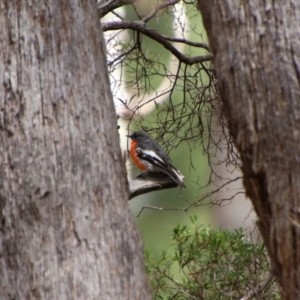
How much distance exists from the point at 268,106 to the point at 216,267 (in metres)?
2.90

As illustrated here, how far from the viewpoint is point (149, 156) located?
804 centimetres

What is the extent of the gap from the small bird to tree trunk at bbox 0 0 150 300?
9.22ft

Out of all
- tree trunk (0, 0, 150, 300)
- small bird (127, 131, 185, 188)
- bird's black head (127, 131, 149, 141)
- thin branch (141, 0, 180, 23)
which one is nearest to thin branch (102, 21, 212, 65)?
thin branch (141, 0, 180, 23)

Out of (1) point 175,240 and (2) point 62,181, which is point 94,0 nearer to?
(2) point 62,181

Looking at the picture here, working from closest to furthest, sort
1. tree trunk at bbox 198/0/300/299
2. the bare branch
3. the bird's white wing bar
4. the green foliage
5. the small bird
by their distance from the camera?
tree trunk at bbox 198/0/300/299
the green foliage
the bare branch
the small bird
the bird's white wing bar

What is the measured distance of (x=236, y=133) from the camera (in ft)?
12.1

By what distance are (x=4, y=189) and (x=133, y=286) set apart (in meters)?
0.94

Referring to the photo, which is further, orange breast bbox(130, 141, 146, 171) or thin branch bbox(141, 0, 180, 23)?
orange breast bbox(130, 141, 146, 171)

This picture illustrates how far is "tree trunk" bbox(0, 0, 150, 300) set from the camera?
13.7 feet

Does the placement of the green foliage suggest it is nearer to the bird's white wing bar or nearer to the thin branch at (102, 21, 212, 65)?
the bird's white wing bar

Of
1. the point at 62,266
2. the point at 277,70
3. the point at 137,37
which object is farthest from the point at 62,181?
the point at 137,37

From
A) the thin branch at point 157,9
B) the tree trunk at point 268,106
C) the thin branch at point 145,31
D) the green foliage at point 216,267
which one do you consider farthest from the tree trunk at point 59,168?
the thin branch at point 157,9

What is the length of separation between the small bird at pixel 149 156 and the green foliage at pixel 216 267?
999mm

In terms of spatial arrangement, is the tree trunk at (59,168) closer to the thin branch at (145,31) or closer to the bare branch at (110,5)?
the bare branch at (110,5)
